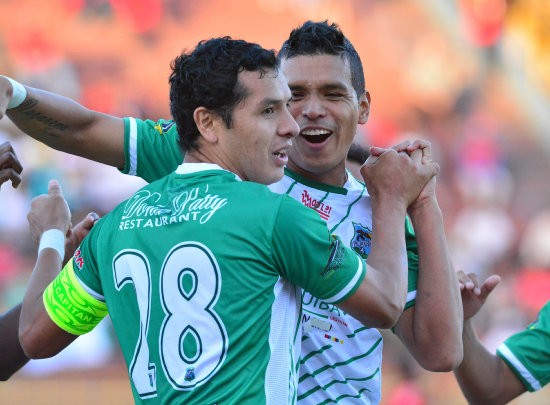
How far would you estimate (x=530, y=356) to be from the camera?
12.3 feet

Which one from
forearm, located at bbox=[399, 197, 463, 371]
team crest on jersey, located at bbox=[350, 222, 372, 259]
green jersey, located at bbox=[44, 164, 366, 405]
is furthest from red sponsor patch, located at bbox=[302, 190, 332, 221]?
green jersey, located at bbox=[44, 164, 366, 405]

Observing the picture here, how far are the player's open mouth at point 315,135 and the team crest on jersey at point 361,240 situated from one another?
35 cm

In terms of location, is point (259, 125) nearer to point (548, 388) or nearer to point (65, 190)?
point (65, 190)

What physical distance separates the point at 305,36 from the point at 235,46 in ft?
2.15

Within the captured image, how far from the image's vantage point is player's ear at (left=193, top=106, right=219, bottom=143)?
222 cm

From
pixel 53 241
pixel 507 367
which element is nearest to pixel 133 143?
pixel 53 241

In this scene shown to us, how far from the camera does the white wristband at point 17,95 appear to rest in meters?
2.46

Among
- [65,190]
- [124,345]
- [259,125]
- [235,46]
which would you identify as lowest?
[65,190]

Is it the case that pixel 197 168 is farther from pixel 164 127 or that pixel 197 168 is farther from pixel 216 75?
pixel 164 127

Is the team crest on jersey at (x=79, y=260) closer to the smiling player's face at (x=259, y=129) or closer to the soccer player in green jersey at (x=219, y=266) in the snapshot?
the soccer player in green jersey at (x=219, y=266)

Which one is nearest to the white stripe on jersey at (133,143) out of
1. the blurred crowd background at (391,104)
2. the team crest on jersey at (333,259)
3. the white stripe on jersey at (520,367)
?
the team crest on jersey at (333,259)

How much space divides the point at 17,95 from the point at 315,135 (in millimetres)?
1056

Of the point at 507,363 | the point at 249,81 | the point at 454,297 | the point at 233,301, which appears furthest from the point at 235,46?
the point at 507,363

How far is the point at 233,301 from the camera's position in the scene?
197cm
